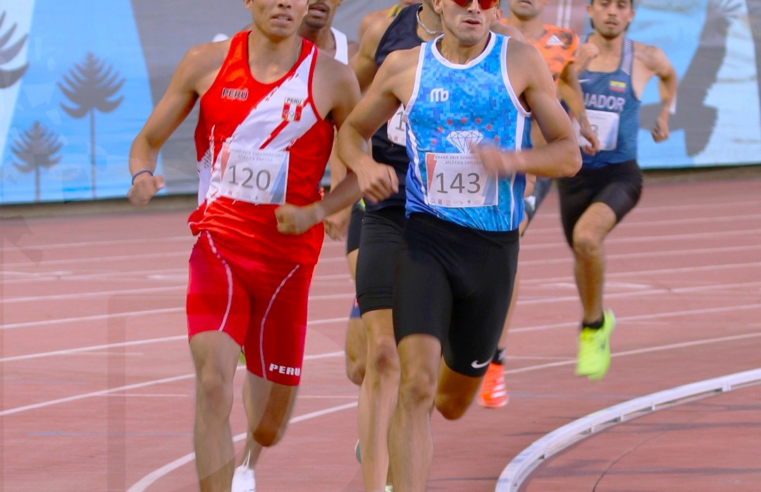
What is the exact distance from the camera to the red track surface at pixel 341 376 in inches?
237

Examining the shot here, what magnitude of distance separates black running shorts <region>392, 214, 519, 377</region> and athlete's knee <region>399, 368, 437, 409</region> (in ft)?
0.55

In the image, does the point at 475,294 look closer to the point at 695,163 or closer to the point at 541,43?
the point at 541,43

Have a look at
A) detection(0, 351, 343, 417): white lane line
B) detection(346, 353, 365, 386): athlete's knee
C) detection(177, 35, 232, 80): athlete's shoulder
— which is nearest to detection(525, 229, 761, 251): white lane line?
detection(0, 351, 343, 417): white lane line

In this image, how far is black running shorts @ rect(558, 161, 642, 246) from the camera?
838 cm

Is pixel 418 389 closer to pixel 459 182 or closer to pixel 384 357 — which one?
pixel 384 357

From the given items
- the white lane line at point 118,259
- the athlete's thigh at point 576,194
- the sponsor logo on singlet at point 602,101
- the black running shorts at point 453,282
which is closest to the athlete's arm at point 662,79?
the sponsor logo on singlet at point 602,101

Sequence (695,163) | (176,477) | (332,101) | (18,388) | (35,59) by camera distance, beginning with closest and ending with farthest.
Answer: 1. (332,101)
2. (176,477)
3. (18,388)
4. (35,59)
5. (695,163)

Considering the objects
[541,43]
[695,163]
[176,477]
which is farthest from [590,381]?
[695,163]

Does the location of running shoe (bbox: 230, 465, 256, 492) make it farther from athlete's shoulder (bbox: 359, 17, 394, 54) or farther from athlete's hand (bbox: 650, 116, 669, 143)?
athlete's hand (bbox: 650, 116, 669, 143)

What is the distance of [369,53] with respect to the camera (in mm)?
5789

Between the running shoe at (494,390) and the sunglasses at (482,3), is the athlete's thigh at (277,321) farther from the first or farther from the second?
the running shoe at (494,390)

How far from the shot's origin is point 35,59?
1748 centimetres

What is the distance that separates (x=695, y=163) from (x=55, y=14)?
1054cm

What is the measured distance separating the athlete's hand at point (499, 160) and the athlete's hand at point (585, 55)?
3.73m
